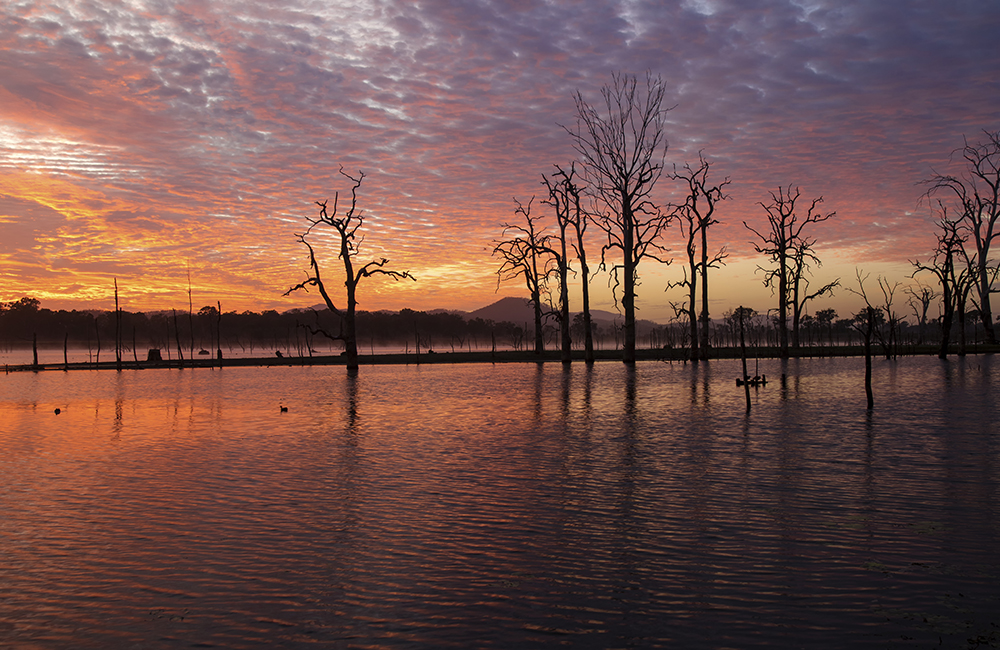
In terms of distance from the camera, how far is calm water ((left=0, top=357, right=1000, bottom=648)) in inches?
251

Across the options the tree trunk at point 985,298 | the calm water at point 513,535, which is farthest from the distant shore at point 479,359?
the calm water at point 513,535

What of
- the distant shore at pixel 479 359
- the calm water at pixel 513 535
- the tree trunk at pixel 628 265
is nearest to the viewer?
the calm water at pixel 513 535

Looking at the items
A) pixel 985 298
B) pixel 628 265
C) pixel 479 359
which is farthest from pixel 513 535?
pixel 985 298

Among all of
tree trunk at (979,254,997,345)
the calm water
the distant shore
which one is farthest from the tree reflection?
tree trunk at (979,254,997,345)

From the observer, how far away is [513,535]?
30.1 ft

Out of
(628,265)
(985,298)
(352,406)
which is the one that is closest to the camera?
(352,406)

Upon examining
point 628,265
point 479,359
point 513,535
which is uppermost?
point 628,265

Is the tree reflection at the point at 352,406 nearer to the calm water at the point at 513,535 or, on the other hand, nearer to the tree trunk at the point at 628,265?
the calm water at the point at 513,535

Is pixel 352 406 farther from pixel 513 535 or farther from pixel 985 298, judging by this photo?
→ pixel 985 298

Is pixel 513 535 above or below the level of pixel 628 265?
below

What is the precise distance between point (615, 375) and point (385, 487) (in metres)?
30.6

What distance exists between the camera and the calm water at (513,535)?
6363 millimetres

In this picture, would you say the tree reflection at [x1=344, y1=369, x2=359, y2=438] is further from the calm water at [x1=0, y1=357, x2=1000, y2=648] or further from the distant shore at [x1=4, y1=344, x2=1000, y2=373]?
the distant shore at [x1=4, y1=344, x2=1000, y2=373]

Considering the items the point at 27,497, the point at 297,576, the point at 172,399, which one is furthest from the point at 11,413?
the point at 297,576
